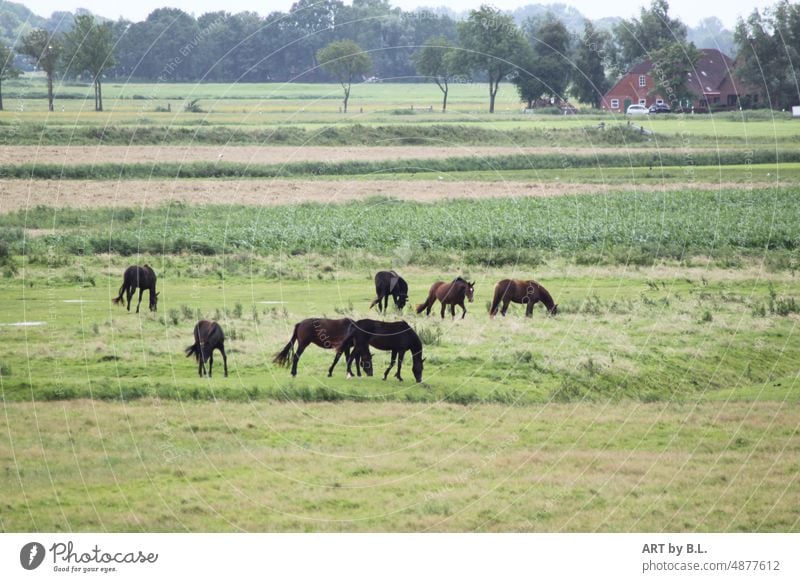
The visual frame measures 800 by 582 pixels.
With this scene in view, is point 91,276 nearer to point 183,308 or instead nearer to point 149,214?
point 183,308

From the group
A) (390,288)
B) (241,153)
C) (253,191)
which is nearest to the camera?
(390,288)

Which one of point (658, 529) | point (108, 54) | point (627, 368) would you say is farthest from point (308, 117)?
point (658, 529)

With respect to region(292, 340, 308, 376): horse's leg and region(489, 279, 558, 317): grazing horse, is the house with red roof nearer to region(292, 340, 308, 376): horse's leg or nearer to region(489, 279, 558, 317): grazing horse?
region(489, 279, 558, 317): grazing horse

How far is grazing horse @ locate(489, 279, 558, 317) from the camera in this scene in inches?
1102

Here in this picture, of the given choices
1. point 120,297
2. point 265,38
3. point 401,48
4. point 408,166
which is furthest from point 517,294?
point 408,166

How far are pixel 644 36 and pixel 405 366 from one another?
119 ft

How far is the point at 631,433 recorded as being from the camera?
68.0 ft

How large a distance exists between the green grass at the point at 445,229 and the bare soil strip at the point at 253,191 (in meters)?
2.33

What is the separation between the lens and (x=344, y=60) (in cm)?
5403

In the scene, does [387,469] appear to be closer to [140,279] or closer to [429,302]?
[429,302]

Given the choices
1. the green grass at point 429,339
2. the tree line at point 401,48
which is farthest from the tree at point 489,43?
the green grass at point 429,339

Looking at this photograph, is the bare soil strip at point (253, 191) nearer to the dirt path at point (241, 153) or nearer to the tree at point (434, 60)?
the dirt path at point (241, 153)

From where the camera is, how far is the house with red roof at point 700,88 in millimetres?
63344

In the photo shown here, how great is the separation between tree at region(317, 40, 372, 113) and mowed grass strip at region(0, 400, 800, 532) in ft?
92.4
